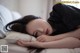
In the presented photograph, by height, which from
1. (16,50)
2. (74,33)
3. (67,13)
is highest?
(67,13)

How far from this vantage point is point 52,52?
95 centimetres

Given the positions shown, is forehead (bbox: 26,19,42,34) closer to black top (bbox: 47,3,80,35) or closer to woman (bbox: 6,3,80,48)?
woman (bbox: 6,3,80,48)

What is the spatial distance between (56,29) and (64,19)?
11 cm

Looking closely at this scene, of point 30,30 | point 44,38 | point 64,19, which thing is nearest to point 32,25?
point 30,30

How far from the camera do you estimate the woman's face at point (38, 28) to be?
44.8 inches

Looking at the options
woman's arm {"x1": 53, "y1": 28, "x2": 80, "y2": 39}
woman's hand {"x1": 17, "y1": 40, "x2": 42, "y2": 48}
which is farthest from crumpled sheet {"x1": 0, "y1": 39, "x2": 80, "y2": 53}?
woman's arm {"x1": 53, "y1": 28, "x2": 80, "y2": 39}

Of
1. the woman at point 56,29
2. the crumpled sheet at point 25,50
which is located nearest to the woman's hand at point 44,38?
the woman at point 56,29

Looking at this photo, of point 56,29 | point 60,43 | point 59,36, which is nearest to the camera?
point 60,43

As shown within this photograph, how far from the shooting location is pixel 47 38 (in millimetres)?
1096

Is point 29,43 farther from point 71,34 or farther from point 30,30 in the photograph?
point 71,34

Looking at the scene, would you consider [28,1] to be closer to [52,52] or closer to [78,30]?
[78,30]

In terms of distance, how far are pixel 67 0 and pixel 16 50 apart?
174 centimetres

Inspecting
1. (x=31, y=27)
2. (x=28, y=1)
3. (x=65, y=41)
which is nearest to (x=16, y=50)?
(x=31, y=27)

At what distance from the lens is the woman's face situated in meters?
1.14
